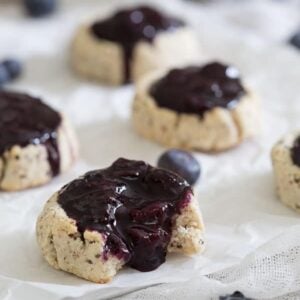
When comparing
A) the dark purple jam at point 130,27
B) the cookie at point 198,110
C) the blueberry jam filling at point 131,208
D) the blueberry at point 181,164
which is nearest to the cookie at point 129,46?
the dark purple jam at point 130,27

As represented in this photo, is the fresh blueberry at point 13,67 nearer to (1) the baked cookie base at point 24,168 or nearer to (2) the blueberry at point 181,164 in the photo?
(1) the baked cookie base at point 24,168

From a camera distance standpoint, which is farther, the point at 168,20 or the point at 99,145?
the point at 168,20

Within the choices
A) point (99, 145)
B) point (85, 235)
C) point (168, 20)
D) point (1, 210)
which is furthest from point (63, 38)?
point (85, 235)

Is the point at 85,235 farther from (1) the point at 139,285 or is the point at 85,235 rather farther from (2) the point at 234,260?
(2) the point at 234,260

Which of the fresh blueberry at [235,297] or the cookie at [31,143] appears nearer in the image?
the fresh blueberry at [235,297]

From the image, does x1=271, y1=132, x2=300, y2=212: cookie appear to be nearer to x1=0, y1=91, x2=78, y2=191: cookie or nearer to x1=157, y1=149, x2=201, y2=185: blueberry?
x1=157, y1=149, x2=201, y2=185: blueberry

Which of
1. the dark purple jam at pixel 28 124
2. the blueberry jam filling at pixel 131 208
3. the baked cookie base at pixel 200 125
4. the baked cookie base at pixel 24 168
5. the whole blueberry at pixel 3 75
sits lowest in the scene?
the whole blueberry at pixel 3 75

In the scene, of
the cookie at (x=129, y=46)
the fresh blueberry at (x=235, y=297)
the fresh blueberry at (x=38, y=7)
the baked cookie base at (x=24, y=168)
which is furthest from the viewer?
the fresh blueberry at (x=38, y=7)

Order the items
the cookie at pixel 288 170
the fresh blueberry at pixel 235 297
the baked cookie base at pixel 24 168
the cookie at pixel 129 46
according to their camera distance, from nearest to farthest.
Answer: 1. the fresh blueberry at pixel 235 297
2. the cookie at pixel 288 170
3. the baked cookie base at pixel 24 168
4. the cookie at pixel 129 46

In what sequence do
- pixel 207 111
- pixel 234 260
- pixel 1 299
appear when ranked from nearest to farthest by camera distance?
pixel 1 299, pixel 234 260, pixel 207 111
